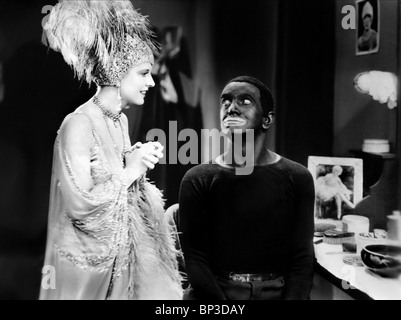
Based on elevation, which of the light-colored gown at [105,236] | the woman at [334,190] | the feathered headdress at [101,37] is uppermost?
the feathered headdress at [101,37]

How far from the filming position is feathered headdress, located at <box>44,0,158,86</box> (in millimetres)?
1396

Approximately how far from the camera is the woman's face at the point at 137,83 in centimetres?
143

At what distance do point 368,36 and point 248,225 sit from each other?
0.79 meters

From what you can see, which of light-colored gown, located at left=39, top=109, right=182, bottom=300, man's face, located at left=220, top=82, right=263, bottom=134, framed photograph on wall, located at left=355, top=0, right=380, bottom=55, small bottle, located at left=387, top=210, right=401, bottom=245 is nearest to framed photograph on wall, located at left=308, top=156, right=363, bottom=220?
small bottle, located at left=387, top=210, right=401, bottom=245

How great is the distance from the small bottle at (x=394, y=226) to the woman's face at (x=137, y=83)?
98cm

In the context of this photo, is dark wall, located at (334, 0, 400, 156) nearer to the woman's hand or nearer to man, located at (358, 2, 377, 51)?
man, located at (358, 2, 377, 51)

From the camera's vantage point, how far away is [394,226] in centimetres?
149

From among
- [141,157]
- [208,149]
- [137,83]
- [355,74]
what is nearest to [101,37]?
[137,83]

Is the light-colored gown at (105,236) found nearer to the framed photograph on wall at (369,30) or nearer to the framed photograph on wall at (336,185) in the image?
the framed photograph on wall at (336,185)

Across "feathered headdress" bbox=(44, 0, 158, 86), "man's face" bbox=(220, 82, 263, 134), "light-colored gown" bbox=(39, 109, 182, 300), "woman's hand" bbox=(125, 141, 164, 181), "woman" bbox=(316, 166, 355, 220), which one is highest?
"feathered headdress" bbox=(44, 0, 158, 86)

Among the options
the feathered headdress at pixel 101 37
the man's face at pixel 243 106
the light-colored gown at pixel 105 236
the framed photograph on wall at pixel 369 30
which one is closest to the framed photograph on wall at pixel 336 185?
the man's face at pixel 243 106

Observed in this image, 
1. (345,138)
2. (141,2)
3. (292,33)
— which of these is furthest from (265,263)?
(141,2)
